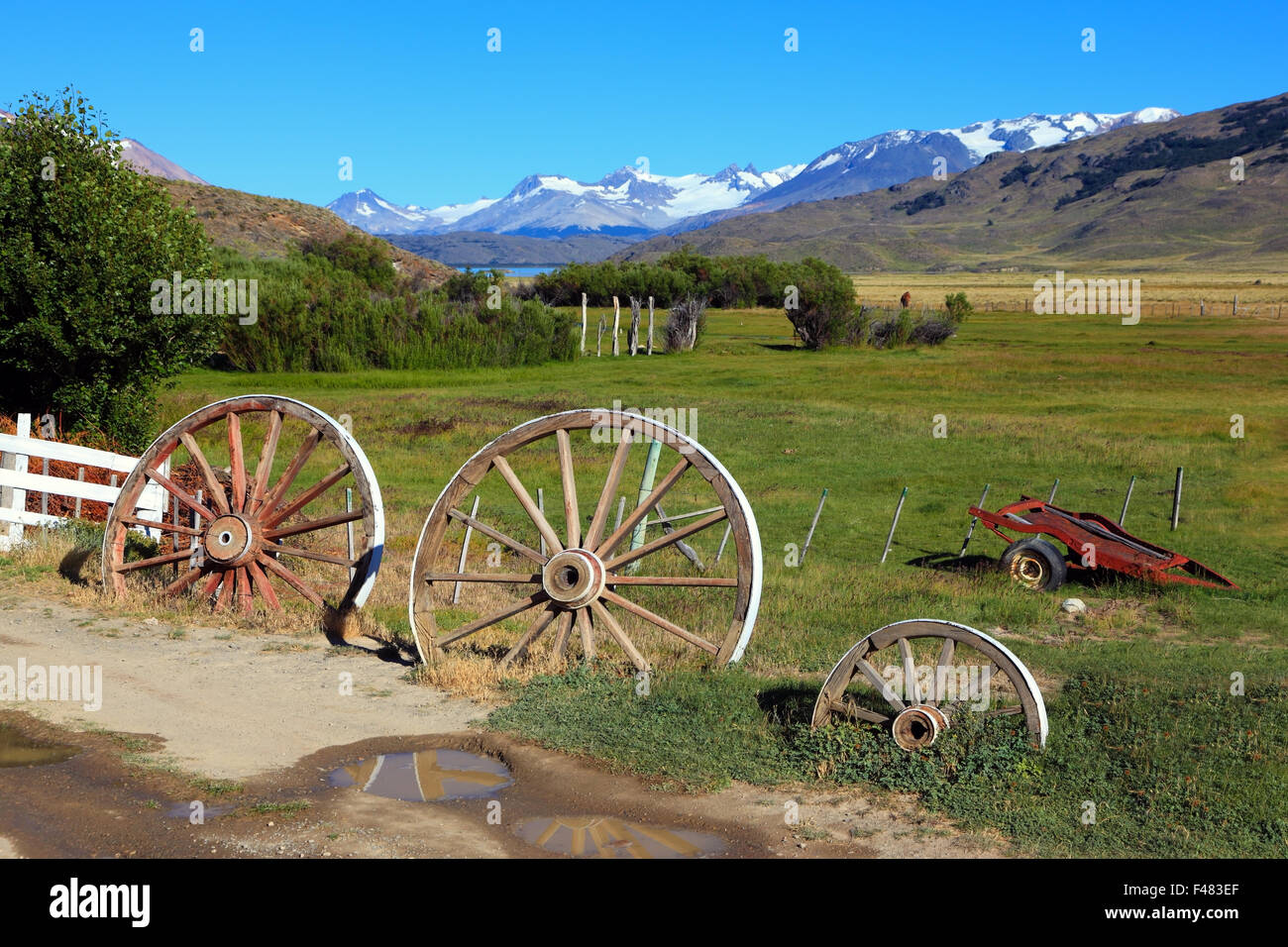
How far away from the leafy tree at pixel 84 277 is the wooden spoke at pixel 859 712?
51.8ft

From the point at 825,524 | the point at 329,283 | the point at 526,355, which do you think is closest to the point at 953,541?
the point at 825,524

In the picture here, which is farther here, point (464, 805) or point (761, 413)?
point (761, 413)

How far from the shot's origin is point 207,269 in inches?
853

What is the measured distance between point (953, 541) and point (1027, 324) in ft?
160

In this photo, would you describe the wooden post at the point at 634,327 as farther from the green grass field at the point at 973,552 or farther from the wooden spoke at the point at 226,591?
the wooden spoke at the point at 226,591

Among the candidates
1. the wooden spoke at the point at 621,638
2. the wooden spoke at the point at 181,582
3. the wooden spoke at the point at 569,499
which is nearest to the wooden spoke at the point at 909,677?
the wooden spoke at the point at 621,638

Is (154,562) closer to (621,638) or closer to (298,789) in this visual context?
(621,638)

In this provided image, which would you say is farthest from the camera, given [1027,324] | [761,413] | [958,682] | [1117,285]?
[1117,285]

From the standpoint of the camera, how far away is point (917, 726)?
8164mm

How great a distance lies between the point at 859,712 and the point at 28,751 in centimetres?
590

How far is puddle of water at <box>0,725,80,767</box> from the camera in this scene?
8250 mm

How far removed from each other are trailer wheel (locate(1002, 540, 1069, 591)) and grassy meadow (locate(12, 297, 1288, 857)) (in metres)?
0.43

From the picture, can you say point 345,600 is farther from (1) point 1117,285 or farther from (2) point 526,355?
(1) point 1117,285
